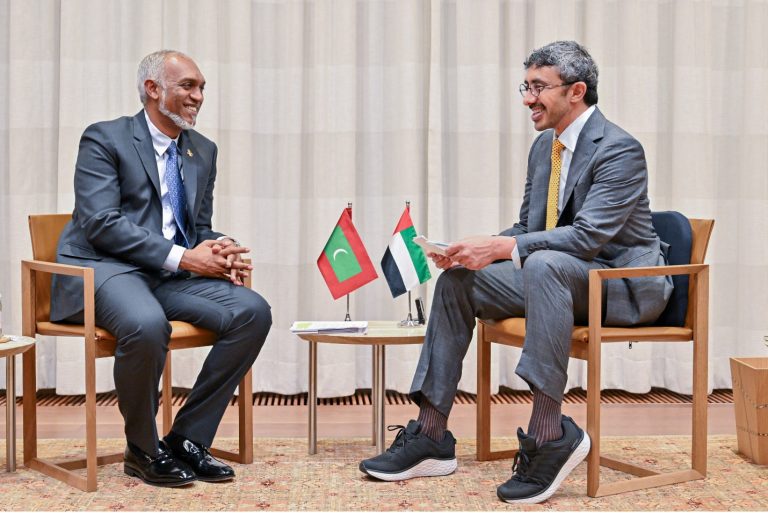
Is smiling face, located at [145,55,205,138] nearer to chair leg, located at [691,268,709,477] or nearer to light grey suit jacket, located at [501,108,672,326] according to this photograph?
light grey suit jacket, located at [501,108,672,326]

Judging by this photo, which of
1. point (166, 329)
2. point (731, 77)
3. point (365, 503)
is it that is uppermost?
point (731, 77)

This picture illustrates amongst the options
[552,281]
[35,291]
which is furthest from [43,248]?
[552,281]

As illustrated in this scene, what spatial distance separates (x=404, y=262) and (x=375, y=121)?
40.4 inches

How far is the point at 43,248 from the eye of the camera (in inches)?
115

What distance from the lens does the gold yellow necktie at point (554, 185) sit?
9.48ft

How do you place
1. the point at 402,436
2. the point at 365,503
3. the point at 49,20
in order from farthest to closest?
the point at 49,20 < the point at 402,436 < the point at 365,503

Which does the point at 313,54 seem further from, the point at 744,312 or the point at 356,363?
the point at 744,312

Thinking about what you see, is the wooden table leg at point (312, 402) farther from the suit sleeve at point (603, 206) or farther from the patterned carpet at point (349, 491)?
the suit sleeve at point (603, 206)

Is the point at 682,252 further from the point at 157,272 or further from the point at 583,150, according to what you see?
the point at 157,272

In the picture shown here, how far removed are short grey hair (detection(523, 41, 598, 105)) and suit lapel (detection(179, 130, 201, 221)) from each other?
115 cm

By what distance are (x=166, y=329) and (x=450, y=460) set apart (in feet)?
3.07

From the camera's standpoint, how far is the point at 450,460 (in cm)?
279

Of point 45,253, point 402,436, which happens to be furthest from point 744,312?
point 45,253

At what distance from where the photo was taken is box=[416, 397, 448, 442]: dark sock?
8.98 ft
